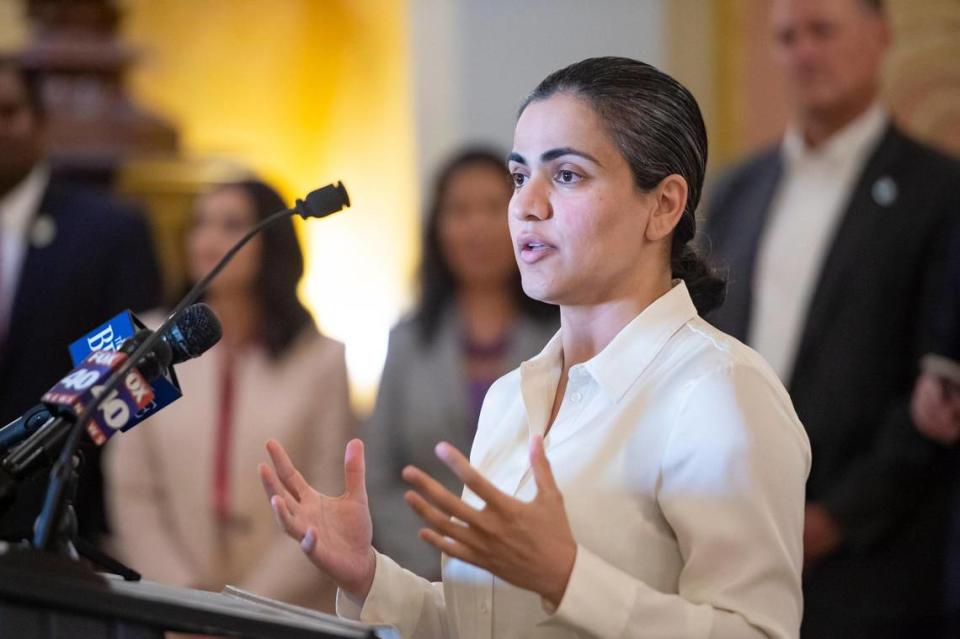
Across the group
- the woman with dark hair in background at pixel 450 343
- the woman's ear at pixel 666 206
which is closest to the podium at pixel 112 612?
the woman's ear at pixel 666 206

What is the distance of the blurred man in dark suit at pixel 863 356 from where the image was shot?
313 cm

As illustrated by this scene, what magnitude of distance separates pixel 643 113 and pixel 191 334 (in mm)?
548

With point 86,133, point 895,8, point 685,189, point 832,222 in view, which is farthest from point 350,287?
Answer: point 685,189

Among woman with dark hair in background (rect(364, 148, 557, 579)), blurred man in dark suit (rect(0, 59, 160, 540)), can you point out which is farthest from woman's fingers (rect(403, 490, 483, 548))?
blurred man in dark suit (rect(0, 59, 160, 540))

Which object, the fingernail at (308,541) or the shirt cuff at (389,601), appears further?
the shirt cuff at (389,601)

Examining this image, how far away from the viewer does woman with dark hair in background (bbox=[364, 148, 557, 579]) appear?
3.54 meters

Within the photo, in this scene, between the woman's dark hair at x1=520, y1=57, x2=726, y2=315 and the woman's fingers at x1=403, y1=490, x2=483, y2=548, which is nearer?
the woman's fingers at x1=403, y1=490, x2=483, y2=548

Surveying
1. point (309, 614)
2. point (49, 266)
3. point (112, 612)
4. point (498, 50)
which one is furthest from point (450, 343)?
point (112, 612)

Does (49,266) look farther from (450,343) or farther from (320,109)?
(320,109)

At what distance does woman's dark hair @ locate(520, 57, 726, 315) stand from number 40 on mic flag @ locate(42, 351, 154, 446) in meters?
0.55

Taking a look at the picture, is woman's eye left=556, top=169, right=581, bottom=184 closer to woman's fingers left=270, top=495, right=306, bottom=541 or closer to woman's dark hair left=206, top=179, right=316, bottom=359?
woman's fingers left=270, top=495, right=306, bottom=541

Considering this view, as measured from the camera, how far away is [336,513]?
1.71 m

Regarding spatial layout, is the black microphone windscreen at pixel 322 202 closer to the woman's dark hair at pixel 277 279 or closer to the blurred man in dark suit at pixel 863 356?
the blurred man in dark suit at pixel 863 356

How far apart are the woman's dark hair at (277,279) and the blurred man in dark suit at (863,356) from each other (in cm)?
103
